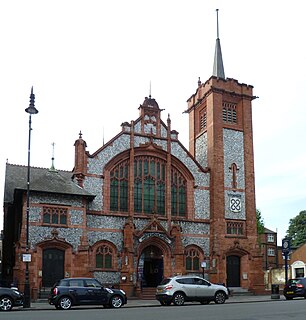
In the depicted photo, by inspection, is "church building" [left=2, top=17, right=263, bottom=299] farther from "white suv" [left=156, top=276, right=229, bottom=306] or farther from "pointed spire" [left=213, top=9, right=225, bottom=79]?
"white suv" [left=156, top=276, right=229, bottom=306]

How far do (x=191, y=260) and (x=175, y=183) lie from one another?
639 centimetres

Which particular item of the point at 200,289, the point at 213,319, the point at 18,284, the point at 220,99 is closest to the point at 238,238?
the point at 220,99

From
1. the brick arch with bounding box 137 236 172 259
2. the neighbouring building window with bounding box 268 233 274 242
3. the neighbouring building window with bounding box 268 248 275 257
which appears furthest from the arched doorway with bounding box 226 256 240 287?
the neighbouring building window with bounding box 268 233 274 242

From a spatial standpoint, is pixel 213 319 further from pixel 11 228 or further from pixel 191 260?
pixel 11 228

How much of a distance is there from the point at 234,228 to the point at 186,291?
1572cm

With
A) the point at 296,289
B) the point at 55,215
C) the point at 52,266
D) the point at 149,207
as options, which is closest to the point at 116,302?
the point at 52,266

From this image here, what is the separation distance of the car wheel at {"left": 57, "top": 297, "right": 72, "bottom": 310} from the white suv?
520 centimetres

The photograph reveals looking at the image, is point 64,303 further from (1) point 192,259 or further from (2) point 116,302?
(1) point 192,259

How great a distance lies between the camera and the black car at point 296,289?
1196 inches

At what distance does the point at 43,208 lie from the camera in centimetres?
3453

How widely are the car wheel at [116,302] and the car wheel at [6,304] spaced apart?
4.98 metres

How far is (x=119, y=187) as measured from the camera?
127 feet

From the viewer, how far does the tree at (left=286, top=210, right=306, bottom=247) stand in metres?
94.1

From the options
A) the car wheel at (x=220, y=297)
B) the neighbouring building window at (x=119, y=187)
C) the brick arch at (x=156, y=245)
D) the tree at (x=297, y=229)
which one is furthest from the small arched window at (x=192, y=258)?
the tree at (x=297, y=229)
